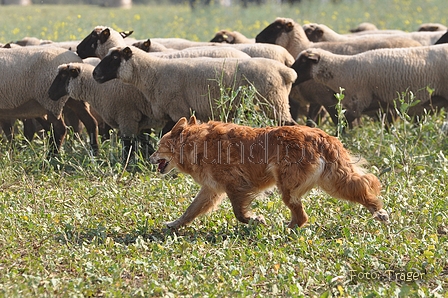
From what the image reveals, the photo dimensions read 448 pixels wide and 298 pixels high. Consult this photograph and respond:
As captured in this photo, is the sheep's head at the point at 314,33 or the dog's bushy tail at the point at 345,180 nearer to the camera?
the dog's bushy tail at the point at 345,180

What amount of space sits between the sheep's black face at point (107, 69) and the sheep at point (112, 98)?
0.40m

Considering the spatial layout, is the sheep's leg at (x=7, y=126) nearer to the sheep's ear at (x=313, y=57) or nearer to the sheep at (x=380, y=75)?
the sheep at (x=380, y=75)

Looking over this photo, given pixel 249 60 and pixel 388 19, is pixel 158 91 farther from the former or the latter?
pixel 388 19

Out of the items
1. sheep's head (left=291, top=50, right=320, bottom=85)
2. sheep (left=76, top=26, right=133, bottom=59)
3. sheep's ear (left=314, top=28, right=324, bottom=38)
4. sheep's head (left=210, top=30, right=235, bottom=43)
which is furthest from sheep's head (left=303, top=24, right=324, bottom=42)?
sheep (left=76, top=26, right=133, bottom=59)

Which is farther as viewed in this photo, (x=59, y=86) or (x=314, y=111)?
(x=314, y=111)

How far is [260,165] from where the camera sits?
20.2 ft

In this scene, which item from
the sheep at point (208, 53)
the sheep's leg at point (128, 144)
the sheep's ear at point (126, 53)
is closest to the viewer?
the sheep's leg at point (128, 144)

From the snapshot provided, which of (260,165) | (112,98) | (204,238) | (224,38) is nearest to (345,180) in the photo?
(260,165)

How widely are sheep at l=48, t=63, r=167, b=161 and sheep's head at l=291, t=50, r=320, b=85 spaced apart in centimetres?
201

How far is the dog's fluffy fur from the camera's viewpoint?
19.7 feet

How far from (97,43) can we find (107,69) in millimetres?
1561

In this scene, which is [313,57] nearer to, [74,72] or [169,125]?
[169,125]

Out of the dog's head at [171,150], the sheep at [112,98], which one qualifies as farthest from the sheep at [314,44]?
the dog's head at [171,150]

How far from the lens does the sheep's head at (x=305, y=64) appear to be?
10633 mm
